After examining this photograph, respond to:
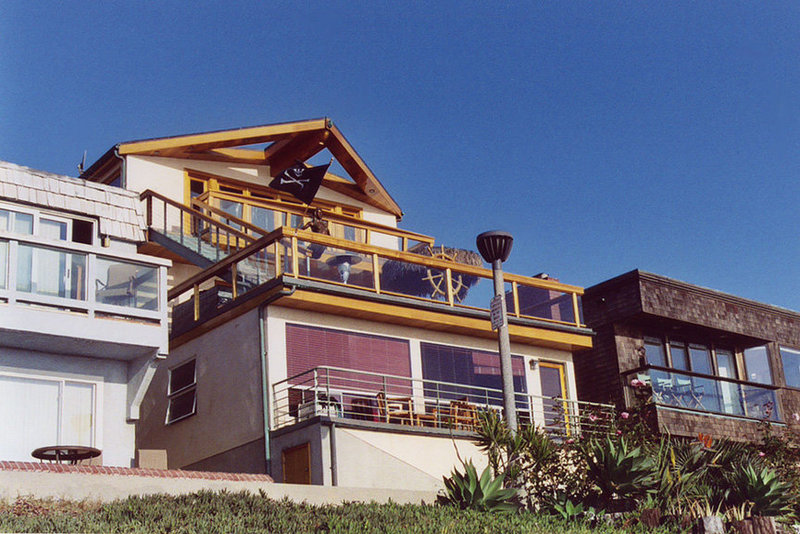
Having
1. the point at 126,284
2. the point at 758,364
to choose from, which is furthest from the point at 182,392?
the point at 758,364

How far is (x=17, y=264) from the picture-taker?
18.1 meters

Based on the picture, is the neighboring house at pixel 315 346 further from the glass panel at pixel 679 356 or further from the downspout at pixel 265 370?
the glass panel at pixel 679 356

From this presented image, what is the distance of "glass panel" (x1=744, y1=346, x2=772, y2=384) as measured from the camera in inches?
1168

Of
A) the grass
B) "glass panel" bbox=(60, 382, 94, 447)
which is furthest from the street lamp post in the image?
"glass panel" bbox=(60, 382, 94, 447)

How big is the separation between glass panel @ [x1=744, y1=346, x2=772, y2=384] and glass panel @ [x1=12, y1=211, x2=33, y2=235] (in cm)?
1906

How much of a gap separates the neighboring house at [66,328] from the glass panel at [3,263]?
2 cm

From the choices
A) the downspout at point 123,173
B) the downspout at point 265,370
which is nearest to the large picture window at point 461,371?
the downspout at point 265,370

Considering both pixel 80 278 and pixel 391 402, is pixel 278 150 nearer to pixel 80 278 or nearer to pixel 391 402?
pixel 391 402

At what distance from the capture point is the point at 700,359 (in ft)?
93.6

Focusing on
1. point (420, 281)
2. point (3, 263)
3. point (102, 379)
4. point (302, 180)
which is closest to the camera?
point (3, 263)

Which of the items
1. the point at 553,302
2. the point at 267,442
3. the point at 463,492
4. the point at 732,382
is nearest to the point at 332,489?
the point at 463,492

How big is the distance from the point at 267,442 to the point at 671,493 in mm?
7146

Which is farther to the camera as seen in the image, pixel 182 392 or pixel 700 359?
pixel 700 359

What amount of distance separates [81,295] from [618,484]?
31.1 ft
